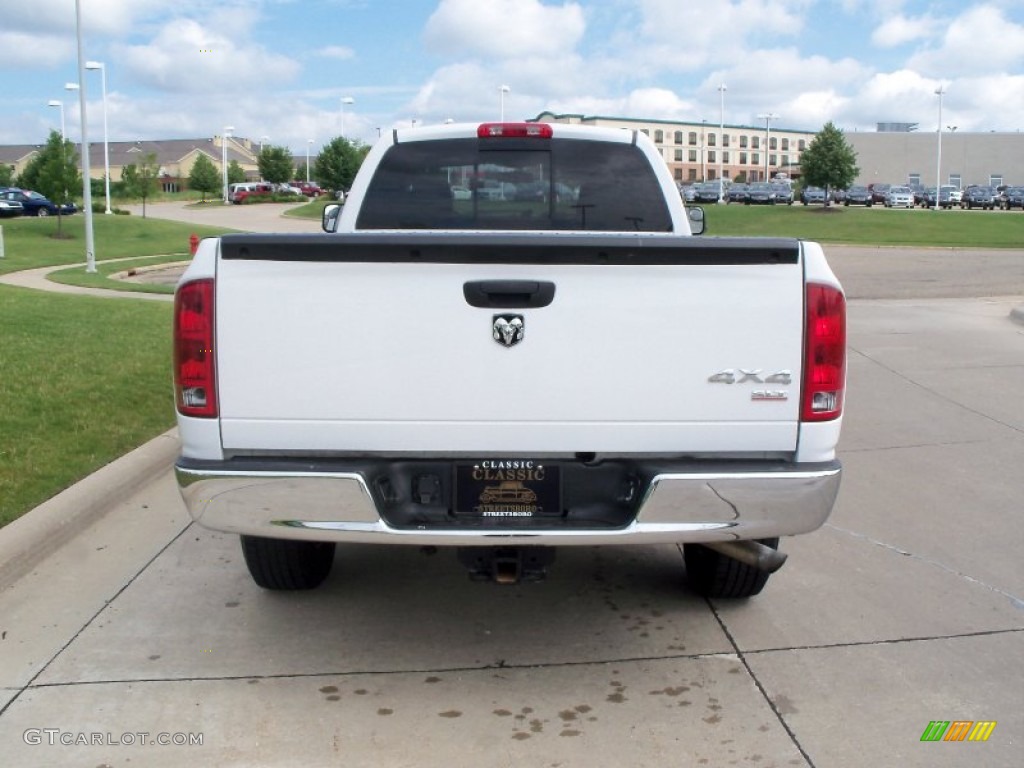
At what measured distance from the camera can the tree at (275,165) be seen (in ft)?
271

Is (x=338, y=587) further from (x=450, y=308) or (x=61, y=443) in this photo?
(x=61, y=443)

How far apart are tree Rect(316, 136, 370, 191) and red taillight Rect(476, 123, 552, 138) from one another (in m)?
59.1

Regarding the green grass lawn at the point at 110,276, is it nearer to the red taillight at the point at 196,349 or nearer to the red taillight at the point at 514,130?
the red taillight at the point at 514,130

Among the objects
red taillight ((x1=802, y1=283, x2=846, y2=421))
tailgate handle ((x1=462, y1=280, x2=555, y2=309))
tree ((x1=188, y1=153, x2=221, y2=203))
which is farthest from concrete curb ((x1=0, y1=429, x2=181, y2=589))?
tree ((x1=188, y1=153, x2=221, y2=203))

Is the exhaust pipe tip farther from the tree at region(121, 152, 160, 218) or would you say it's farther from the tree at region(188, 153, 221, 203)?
the tree at region(188, 153, 221, 203)

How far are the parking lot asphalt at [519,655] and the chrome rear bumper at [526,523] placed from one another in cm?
64

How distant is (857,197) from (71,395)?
6460 cm

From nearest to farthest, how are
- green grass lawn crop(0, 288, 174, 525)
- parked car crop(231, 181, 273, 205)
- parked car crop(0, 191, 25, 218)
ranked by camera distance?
green grass lawn crop(0, 288, 174, 525) < parked car crop(0, 191, 25, 218) < parked car crop(231, 181, 273, 205)

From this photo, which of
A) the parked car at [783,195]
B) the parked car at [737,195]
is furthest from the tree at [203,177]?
the parked car at [783,195]

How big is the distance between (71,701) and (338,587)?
56.9 inches

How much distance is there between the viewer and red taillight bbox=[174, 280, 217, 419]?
143 inches

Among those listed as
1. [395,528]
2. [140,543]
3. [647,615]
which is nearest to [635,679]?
[647,615]

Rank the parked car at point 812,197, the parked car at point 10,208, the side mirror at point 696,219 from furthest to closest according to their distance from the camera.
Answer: the parked car at point 812,197
the parked car at point 10,208
the side mirror at point 696,219

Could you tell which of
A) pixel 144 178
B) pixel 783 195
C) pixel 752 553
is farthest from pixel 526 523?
pixel 783 195
